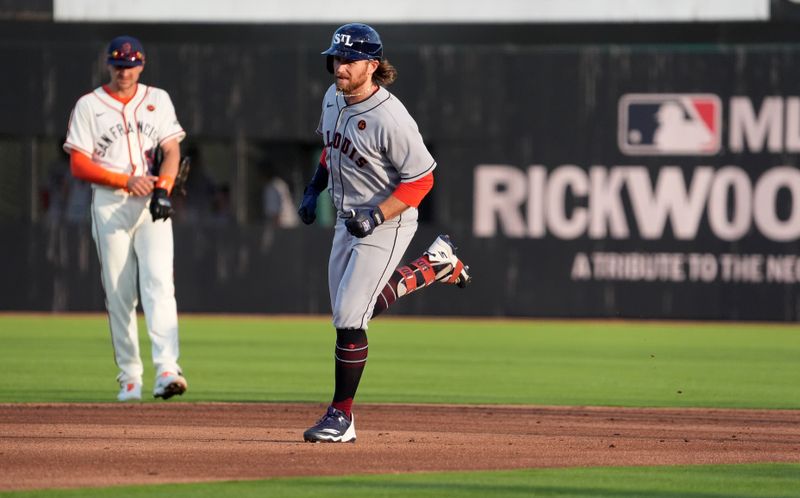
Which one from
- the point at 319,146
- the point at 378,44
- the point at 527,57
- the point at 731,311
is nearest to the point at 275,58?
the point at 319,146

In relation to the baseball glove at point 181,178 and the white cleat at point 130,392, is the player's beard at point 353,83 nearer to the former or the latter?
the baseball glove at point 181,178

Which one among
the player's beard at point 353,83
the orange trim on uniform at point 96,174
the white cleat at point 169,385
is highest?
the player's beard at point 353,83

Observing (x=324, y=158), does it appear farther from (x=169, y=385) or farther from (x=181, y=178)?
(x=181, y=178)

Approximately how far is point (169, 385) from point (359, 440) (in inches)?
83.7

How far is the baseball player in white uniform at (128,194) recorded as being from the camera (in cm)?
1069

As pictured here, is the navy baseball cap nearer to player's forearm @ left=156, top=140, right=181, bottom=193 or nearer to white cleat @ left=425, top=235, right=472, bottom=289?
player's forearm @ left=156, top=140, right=181, bottom=193

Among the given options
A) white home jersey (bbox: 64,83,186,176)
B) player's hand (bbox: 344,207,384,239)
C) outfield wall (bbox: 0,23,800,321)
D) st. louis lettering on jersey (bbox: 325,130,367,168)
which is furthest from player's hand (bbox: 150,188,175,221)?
outfield wall (bbox: 0,23,800,321)

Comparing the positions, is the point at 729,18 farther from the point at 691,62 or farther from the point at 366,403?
the point at 366,403

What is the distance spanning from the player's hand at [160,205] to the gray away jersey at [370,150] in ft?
6.81

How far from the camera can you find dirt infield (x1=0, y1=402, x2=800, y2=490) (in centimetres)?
744

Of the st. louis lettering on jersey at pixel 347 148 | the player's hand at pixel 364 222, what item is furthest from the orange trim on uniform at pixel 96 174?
the player's hand at pixel 364 222

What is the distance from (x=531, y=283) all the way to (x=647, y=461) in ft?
42.7

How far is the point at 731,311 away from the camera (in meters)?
20.6

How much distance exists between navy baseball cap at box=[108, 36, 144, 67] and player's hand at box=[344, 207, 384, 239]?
117 inches
